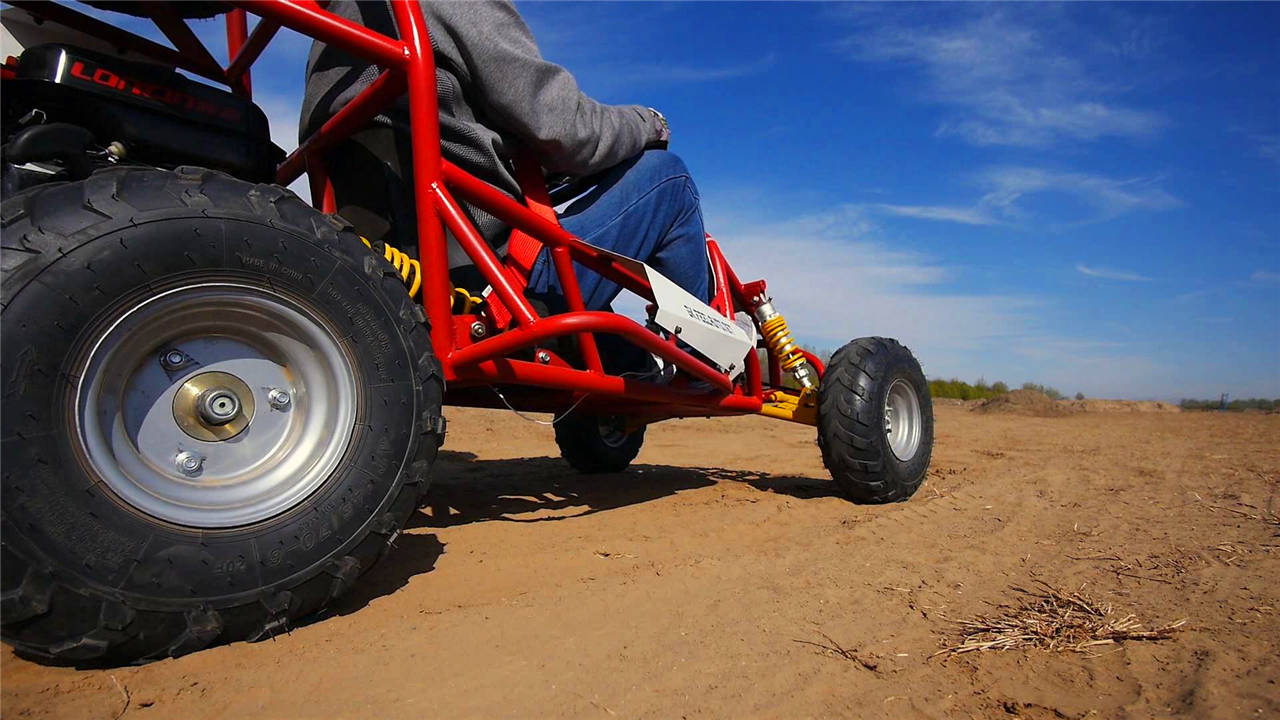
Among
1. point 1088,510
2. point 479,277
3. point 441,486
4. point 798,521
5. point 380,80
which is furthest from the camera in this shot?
point 441,486

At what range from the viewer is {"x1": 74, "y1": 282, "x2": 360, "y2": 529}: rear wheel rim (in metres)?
1.46

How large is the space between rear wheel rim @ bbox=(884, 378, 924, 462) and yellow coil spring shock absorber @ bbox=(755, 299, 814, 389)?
0.44 meters

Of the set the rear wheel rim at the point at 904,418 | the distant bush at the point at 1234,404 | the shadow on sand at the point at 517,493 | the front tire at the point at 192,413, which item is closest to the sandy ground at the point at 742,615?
the shadow on sand at the point at 517,493

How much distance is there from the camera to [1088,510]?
3.25 metres

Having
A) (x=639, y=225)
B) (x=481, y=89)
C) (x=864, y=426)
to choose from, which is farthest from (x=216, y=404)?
(x=864, y=426)

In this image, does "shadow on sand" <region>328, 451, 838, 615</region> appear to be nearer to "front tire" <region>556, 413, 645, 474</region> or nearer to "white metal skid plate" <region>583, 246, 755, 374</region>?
"front tire" <region>556, 413, 645, 474</region>

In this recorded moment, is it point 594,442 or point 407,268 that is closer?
point 407,268

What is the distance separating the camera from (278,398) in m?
1.74

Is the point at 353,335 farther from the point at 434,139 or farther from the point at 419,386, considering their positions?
the point at 434,139

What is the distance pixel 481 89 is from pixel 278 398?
3.82ft

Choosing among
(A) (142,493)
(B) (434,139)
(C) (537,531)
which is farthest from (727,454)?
(A) (142,493)

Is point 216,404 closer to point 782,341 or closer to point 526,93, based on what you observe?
point 526,93

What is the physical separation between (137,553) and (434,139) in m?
1.30

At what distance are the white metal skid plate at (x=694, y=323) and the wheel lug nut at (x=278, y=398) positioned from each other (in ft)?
3.94
